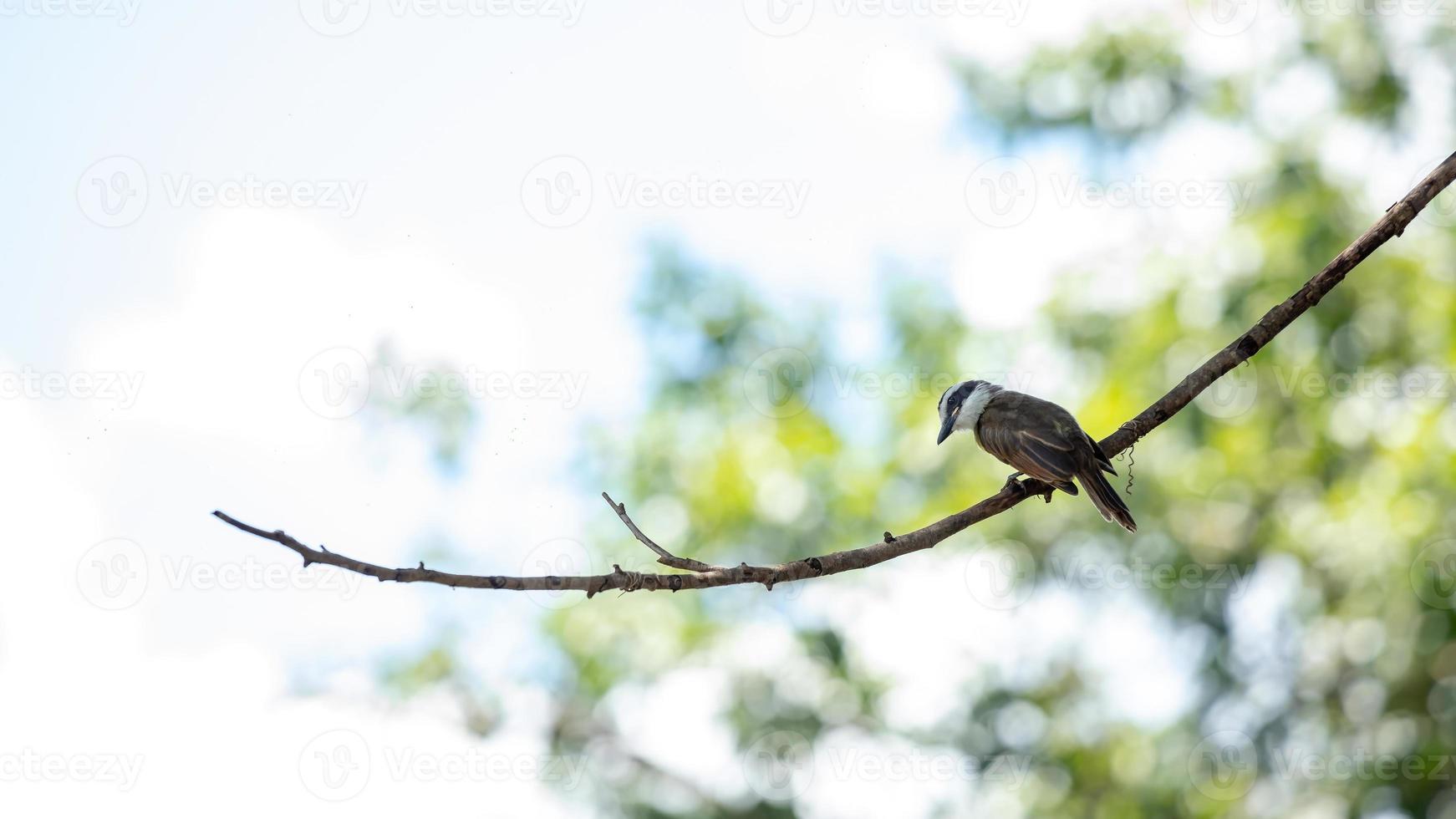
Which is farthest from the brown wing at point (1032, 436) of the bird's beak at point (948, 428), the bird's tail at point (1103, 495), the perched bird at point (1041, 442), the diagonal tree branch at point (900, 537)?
the diagonal tree branch at point (900, 537)

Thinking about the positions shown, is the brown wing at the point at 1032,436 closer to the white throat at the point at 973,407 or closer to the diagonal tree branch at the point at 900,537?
the white throat at the point at 973,407

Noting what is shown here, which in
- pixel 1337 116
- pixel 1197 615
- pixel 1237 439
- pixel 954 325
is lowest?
pixel 1197 615

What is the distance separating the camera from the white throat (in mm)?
7113

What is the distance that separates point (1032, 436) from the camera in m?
6.12

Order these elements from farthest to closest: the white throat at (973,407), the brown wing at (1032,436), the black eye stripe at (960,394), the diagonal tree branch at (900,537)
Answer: the black eye stripe at (960,394) → the white throat at (973,407) → the brown wing at (1032,436) → the diagonal tree branch at (900,537)

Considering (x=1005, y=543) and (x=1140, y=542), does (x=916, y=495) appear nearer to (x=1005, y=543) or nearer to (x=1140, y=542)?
(x=1005, y=543)

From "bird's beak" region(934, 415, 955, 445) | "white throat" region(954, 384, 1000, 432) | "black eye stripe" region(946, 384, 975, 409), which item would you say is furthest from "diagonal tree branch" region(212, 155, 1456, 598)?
"black eye stripe" region(946, 384, 975, 409)

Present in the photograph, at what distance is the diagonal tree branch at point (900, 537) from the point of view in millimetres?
3062

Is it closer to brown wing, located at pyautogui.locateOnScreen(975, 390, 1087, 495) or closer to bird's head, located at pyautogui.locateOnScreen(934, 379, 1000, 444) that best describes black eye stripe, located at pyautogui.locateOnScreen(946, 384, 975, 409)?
bird's head, located at pyautogui.locateOnScreen(934, 379, 1000, 444)

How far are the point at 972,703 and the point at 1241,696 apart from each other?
285 cm

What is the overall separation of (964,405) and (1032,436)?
118 centimetres

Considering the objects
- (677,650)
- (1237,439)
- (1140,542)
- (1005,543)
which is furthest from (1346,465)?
(677,650)

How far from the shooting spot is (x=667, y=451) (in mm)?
15688

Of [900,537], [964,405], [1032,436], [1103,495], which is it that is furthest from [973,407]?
[900,537]
